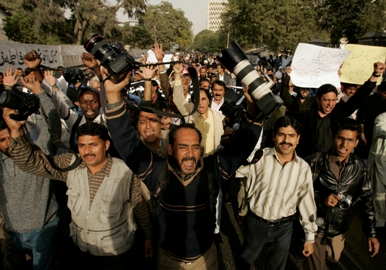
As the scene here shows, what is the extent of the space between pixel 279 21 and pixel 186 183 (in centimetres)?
3064

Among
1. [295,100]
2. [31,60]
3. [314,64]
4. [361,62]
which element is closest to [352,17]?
[361,62]

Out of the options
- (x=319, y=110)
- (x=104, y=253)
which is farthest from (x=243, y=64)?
(x=319, y=110)

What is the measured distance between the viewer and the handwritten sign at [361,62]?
470cm

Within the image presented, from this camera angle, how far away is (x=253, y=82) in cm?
164

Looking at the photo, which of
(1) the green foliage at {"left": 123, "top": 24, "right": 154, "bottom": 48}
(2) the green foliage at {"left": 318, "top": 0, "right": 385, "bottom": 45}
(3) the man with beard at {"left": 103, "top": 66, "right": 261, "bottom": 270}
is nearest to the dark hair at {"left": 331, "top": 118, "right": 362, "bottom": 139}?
(3) the man with beard at {"left": 103, "top": 66, "right": 261, "bottom": 270}

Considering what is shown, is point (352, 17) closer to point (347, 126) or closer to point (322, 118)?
point (322, 118)

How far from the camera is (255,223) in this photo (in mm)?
2643

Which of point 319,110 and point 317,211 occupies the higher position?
point 319,110

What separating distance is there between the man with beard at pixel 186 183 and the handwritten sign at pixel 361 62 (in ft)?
12.0

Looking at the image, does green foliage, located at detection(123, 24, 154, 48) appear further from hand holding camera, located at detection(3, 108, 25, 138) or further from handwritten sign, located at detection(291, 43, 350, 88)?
hand holding camera, located at detection(3, 108, 25, 138)

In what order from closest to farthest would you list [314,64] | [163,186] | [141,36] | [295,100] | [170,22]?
1. [163,186]
2. [314,64]
3. [295,100]
4. [141,36]
5. [170,22]

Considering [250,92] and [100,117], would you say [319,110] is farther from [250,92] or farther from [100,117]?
[100,117]

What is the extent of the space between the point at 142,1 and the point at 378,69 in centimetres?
4182

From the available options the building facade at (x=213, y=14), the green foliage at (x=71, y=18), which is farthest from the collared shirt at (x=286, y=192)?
the building facade at (x=213, y=14)
